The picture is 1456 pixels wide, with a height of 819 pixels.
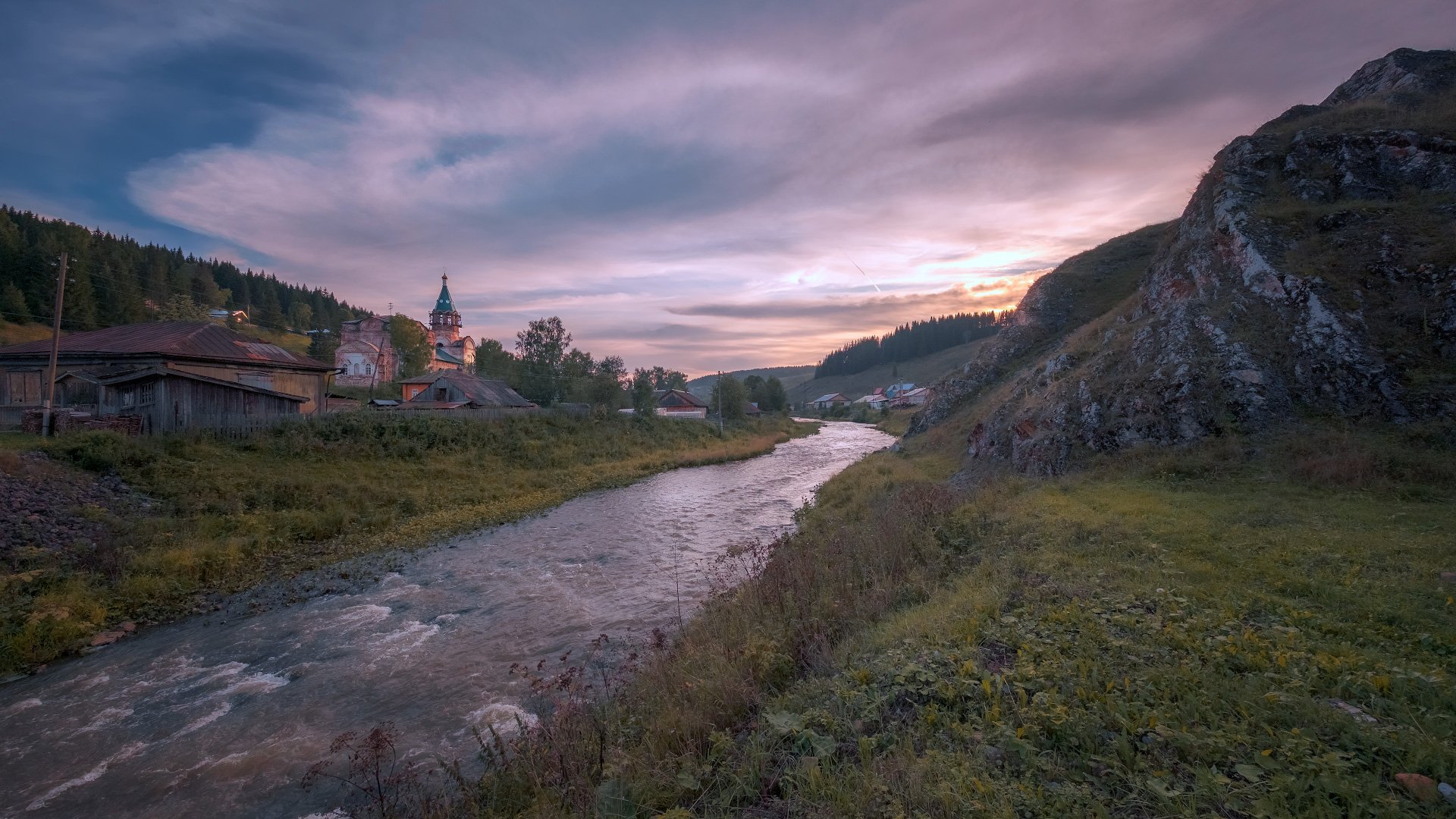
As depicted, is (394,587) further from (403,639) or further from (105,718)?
(105,718)

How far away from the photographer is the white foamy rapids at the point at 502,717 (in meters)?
7.70

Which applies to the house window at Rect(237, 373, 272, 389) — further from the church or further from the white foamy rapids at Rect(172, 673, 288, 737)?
the church

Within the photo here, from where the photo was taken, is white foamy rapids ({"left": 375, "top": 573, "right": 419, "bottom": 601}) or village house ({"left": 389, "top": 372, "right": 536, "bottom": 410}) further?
village house ({"left": 389, "top": 372, "right": 536, "bottom": 410})

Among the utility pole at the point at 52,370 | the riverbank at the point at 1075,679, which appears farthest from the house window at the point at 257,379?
the riverbank at the point at 1075,679

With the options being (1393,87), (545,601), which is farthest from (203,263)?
(1393,87)

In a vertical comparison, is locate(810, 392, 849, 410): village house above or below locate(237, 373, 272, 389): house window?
below

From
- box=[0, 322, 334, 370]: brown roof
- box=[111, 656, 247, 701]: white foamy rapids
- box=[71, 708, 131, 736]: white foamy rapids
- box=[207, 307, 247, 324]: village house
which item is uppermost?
box=[207, 307, 247, 324]: village house

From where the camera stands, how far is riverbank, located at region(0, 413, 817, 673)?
38.2 feet

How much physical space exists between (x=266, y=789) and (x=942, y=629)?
26.7ft

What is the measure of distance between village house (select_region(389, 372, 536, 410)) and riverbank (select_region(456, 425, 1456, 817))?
37541mm

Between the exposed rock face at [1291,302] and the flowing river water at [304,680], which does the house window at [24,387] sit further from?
the exposed rock face at [1291,302]

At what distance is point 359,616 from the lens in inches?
473

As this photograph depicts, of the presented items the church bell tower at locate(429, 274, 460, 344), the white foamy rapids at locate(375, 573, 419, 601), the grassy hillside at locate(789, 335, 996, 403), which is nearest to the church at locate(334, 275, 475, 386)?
the church bell tower at locate(429, 274, 460, 344)

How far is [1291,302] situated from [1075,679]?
651 inches
